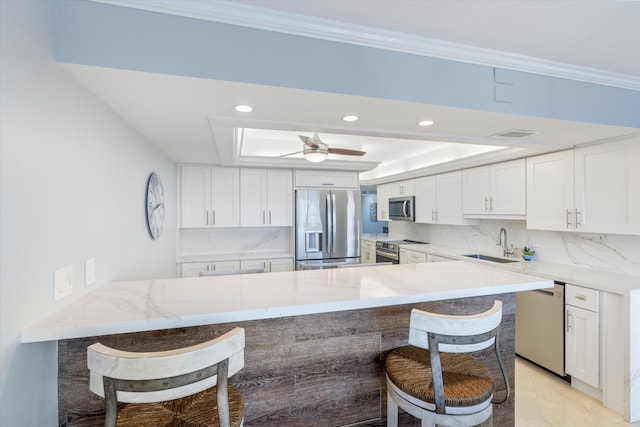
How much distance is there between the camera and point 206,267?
401 cm

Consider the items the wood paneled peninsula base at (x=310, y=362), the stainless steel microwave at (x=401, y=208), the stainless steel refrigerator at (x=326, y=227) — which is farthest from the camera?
the stainless steel microwave at (x=401, y=208)

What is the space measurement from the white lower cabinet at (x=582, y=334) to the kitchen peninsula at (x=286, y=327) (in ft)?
3.42

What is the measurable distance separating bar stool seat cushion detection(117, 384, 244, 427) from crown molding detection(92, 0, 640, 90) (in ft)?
5.33

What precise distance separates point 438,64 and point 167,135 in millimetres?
2060

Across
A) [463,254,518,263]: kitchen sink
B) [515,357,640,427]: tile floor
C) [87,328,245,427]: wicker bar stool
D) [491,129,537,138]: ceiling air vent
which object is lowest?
[515,357,640,427]: tile floor

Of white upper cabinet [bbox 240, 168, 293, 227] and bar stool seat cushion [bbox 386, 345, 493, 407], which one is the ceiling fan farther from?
bar stool seat cushion [bbox 386, 345, 493, 407]

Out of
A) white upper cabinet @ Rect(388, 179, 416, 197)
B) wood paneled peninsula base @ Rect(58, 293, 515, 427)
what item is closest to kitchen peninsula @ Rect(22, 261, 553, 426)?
wood paneled peninsula base @ Rect(58, 293, 515, 427)

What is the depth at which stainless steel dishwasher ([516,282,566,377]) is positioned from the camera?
2598mm

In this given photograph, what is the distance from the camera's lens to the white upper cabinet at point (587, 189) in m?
2.36

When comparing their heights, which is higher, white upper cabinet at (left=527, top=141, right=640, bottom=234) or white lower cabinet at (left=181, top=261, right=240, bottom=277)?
white upper cabinet at (left=527, top=141, right=640, bottom=234)

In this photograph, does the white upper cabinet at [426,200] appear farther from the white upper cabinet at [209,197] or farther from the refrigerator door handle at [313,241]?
the white upper cabinet at [209,197]

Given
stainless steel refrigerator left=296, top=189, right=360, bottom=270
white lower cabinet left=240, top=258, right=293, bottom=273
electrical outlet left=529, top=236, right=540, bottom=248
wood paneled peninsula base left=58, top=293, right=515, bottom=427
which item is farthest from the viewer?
stainless steel refrigerator left=296, top=189, right=360, bottom=270

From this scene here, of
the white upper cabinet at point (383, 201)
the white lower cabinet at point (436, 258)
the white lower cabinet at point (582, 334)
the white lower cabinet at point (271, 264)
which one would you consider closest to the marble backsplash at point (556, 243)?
the white lower cabinet at point (436, 258)

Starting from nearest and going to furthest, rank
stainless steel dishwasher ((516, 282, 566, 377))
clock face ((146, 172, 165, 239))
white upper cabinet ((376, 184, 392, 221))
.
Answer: clock face ((146, 172, 165, 239)) → stainless steel dishwasher ((516, 282, 566, 377)) → white upper cabinet ((376, 184, 392, 221))
